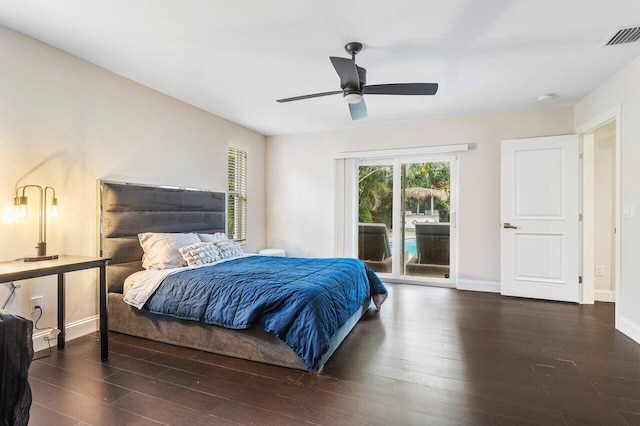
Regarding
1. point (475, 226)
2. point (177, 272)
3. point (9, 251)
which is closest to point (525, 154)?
point (475, 226)

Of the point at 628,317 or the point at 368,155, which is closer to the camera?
the point at 628,317

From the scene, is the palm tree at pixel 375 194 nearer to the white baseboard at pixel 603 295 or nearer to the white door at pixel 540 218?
the white door at pixel 540 218

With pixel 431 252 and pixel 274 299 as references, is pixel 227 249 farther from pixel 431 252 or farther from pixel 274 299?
pixel 431 252

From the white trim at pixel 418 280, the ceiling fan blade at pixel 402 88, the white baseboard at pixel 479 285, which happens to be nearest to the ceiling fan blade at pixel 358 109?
the ceiling fan blade at pixel 402 88

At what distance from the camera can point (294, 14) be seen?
226 centimetres

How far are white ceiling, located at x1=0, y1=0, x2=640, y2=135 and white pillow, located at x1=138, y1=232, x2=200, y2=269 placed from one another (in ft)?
5.56

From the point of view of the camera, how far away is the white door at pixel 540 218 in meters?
4.04

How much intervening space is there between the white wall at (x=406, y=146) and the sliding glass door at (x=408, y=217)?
0.90ft

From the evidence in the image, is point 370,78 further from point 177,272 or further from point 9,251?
point 9,251

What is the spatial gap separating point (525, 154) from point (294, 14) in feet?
11.9

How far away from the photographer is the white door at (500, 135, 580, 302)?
4035mm

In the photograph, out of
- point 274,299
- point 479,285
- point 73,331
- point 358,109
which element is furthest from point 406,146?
point 73,331

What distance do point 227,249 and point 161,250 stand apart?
2.55 feet

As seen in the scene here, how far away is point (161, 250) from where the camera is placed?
3188 mm
